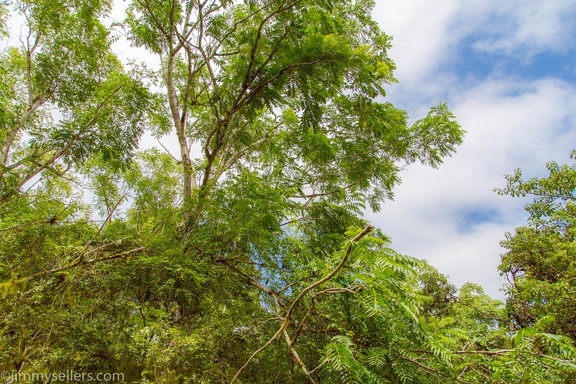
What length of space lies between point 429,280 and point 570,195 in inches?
287

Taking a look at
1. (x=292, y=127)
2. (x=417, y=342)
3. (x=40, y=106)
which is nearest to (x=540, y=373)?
(x=417, y=342)

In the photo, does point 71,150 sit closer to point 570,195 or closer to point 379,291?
point 379,291

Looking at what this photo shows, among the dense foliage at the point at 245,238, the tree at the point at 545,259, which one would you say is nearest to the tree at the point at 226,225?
the dense foliage at the point at 245,238

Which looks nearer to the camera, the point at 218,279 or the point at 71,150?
the point at 218,279

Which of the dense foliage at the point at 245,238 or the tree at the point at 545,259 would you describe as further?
the tree at the point at 545,259

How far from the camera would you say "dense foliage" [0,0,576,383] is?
275 cm

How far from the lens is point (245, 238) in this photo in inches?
186

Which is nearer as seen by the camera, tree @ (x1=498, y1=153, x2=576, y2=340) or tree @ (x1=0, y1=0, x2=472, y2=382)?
tree @ (x1=0, y1=0, x2=472, y2=382)

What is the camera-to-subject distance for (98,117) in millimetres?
6383

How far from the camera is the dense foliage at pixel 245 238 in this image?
9.03 ft

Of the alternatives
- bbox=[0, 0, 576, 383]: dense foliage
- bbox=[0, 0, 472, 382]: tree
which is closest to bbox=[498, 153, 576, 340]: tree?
bbox=[0, 0, 576, 383]: dense foliage

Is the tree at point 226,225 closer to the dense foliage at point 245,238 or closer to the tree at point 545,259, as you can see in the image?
the dense foliage at point 245,238

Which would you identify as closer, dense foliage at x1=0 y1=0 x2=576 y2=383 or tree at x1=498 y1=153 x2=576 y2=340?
dense foliage at x1=0 y1=0 x2=576 y2=383

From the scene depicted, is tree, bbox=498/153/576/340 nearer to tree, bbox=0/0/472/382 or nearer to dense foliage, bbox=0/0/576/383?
dense foliage, bbox=0/0/576/383
